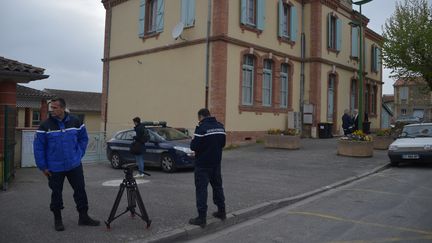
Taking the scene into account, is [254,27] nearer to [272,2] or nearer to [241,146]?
[272,2]

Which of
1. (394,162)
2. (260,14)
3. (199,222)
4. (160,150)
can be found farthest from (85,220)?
(260,14)

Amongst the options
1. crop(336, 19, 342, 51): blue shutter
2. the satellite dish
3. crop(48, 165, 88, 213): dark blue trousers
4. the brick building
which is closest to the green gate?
crop(48, 165, 88, 213): dark blue trousers

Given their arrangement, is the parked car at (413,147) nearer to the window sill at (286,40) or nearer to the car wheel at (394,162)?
the car wheel at (394,162)

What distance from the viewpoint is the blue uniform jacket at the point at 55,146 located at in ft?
21.4

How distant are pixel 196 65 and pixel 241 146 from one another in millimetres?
4324

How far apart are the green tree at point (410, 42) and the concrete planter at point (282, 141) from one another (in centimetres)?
1056

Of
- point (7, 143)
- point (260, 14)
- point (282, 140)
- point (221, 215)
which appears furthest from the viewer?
point (260, 14)

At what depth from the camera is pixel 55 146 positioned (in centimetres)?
654

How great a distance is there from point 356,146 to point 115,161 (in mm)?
9191

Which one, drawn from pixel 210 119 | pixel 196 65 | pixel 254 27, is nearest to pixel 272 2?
pixel 254 27

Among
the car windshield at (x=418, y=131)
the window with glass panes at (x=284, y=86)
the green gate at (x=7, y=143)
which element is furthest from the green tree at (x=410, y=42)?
the green gate at (x=7, y=143)

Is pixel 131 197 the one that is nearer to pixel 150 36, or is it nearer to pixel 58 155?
pixel 58 155

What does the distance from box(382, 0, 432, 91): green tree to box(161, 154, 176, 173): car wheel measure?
58.5 ft

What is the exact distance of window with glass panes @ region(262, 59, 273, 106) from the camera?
74.8 feet
